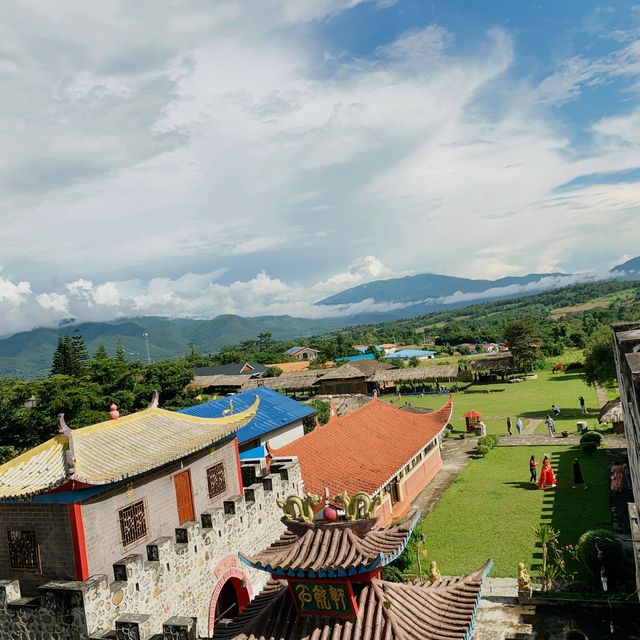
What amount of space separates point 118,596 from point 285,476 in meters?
6.17

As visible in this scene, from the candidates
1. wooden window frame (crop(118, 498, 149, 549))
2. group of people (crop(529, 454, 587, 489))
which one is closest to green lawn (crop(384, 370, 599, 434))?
group of people (crop(529, 454, 587, 489))

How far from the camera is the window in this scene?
10805 millimetres

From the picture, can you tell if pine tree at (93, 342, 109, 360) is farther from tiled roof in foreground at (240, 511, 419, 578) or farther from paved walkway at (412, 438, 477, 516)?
tiled roof in foreground at (240, 511, 419, 578)

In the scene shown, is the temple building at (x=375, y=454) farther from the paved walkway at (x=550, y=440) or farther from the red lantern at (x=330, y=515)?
the red lantern at (x=330, y=515)

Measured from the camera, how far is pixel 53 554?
10000 millimetres

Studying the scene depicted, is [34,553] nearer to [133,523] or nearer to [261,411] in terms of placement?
[133,523]

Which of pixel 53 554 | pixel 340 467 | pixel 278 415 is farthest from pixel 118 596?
pixel 278 415

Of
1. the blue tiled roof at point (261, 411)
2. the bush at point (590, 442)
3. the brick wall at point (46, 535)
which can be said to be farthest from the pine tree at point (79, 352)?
the brick wall at point (46, 535)

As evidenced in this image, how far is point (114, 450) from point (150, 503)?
135 cm

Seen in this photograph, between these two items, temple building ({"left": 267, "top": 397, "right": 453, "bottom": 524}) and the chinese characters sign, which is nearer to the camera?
the chinese characters sign

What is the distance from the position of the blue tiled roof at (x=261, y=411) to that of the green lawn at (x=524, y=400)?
15.5 m

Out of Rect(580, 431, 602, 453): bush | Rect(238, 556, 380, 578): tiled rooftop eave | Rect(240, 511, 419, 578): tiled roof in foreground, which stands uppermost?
Rect(240, 511, 419, 578): tiled roof in foreground

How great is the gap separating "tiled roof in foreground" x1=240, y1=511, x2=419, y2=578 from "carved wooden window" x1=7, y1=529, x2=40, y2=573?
5287mm

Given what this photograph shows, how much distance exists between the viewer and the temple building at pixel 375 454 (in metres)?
19.2
